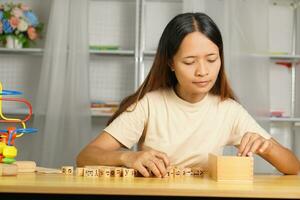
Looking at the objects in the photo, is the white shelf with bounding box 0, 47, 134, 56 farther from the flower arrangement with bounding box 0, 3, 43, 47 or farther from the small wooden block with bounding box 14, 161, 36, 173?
the small wooden block with bounding box 14, 161, 36, 173

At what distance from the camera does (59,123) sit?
3.40m

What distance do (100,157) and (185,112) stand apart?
0.40 m

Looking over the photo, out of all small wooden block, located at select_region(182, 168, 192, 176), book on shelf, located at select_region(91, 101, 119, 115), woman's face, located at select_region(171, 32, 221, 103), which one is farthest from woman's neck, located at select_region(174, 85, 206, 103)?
book on shelf, located at select_region(91, 101, 119, 115)

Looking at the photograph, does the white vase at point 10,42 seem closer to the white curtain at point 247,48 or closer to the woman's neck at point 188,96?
the white curtain at point 247,48

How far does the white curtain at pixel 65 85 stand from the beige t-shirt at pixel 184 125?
1557mm

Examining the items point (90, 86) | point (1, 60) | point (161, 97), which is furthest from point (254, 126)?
point (1, 60)

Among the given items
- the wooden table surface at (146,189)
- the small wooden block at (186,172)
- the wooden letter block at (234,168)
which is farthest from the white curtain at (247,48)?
the wooden table surface at (146,189)

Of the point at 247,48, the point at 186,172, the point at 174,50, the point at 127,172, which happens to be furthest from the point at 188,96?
the point at 247,48

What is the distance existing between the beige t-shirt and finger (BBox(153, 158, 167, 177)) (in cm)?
43

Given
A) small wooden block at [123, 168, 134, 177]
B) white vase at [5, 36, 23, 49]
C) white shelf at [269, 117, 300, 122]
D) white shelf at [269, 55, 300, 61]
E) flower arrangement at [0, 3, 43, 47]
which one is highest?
flower arrangement at [0, 3, 43, 47]

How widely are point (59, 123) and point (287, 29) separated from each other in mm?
1844

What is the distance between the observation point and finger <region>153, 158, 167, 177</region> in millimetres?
1370

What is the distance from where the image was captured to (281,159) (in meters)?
1.72

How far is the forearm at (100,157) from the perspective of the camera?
157cm
